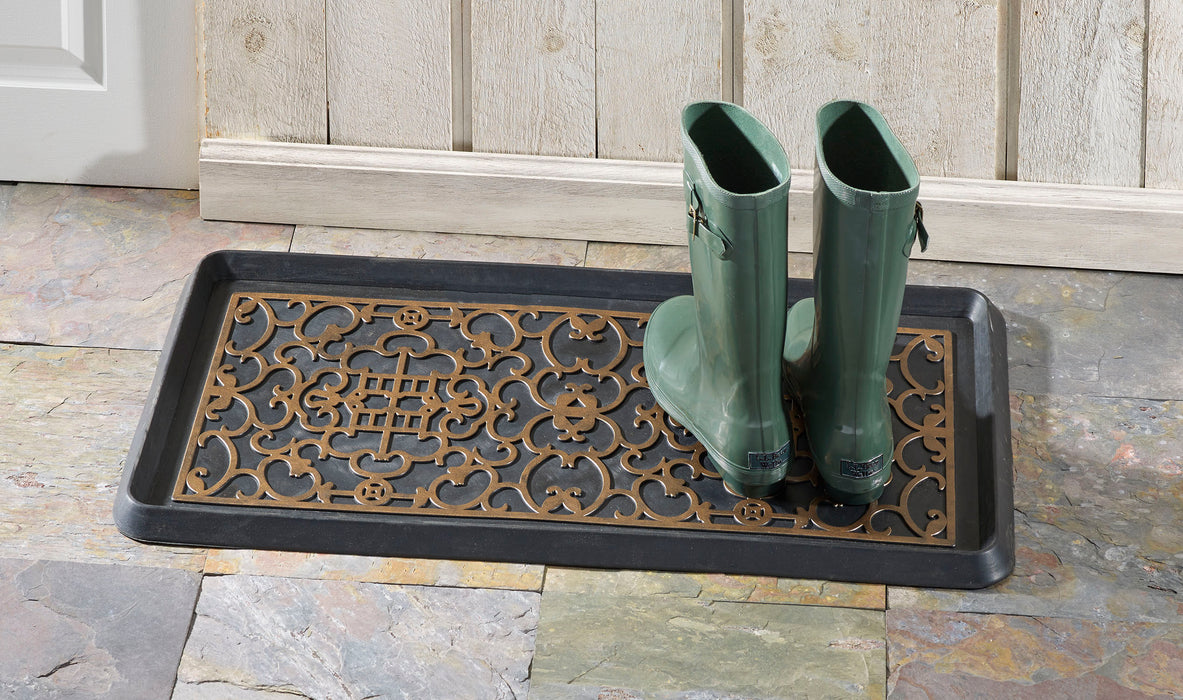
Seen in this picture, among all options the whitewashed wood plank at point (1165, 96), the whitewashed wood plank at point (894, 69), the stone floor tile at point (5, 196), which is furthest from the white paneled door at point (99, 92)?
the whitewashed wood plank at point (1165, 96)

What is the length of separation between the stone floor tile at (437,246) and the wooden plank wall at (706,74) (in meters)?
0.14

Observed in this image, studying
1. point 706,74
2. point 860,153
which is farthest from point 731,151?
point 706,74

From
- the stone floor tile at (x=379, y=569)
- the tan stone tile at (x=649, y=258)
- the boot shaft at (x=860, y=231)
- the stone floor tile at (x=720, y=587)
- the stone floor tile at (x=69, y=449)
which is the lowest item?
the stone floor tile at (x=720, y=587)

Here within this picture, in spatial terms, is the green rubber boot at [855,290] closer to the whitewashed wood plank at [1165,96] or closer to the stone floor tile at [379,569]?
the stone floor tile at [379,569]

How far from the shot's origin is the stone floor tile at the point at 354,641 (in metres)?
1.33

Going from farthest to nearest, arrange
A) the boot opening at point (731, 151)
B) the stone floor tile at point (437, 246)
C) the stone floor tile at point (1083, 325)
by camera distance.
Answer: the stone floor tile at point (437, 246), the stone floor tile at point (1083, 325), the boot opening at point (731, 151)

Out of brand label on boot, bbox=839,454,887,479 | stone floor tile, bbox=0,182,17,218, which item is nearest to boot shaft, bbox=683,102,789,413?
brand label on boot, bbox=839,454,887,479

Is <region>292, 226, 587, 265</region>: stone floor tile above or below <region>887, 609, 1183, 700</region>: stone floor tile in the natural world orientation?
above

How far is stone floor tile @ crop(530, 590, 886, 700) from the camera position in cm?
132

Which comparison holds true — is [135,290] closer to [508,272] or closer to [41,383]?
[41,383]

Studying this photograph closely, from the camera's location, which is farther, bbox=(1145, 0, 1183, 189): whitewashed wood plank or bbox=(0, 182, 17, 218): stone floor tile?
bbox=(0, 182, 17, 218): stone floor tile

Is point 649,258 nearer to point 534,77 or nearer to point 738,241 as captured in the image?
point 534,77

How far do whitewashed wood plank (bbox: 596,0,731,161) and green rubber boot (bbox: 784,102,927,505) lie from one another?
50 centimetres

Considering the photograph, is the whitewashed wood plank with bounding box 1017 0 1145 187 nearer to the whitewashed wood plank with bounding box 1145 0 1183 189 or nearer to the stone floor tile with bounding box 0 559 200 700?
the whitewashed wood plank with bounding box 1145 0 1183 189
